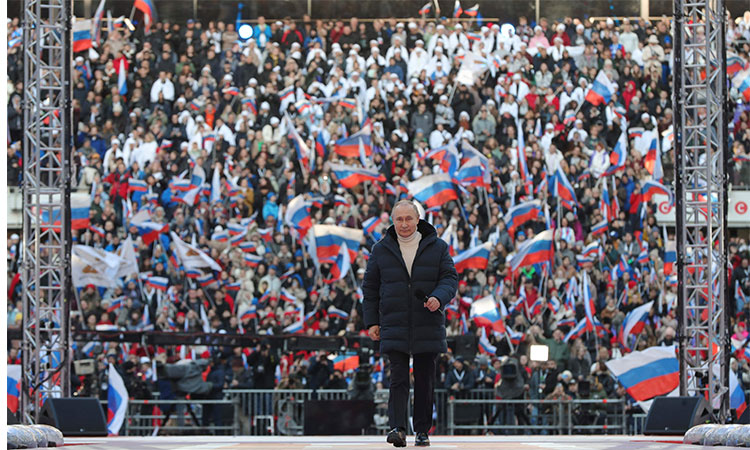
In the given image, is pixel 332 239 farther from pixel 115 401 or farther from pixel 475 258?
pixel 115 401

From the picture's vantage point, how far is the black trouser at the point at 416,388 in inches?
354

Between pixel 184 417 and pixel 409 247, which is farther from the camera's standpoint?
pixel 184 417

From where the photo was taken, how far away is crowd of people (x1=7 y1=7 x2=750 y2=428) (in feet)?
64.8

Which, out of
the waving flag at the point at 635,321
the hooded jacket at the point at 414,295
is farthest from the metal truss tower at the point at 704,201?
the hooded jacket at the point at 414,295

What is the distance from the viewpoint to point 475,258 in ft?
67.2

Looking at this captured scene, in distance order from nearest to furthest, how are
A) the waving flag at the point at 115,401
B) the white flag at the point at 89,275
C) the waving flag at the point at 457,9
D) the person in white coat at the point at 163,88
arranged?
the waving flag at the point at 115,401
the white flag at the point at 89,275
the person in white coat at the point at 163,88
the waving flag at the point at 457,9

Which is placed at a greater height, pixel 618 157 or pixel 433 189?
pixel 618 157

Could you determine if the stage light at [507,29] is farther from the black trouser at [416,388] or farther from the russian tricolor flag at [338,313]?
the black trouser at [416,388]

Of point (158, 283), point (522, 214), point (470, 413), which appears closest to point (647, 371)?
point (470, 413)

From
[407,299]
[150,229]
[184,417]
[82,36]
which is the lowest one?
[184,417]

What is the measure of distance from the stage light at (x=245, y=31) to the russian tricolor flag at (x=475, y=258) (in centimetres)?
603

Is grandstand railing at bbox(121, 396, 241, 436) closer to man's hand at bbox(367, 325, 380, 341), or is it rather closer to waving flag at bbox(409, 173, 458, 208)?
waving flag at bbox(409, 173, 458, 208)

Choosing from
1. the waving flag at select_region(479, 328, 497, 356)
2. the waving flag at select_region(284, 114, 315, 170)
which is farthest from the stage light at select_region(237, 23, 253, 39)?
the waving flag at select_region(479, 328, 497, 356)

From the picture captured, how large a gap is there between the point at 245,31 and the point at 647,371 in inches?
384
